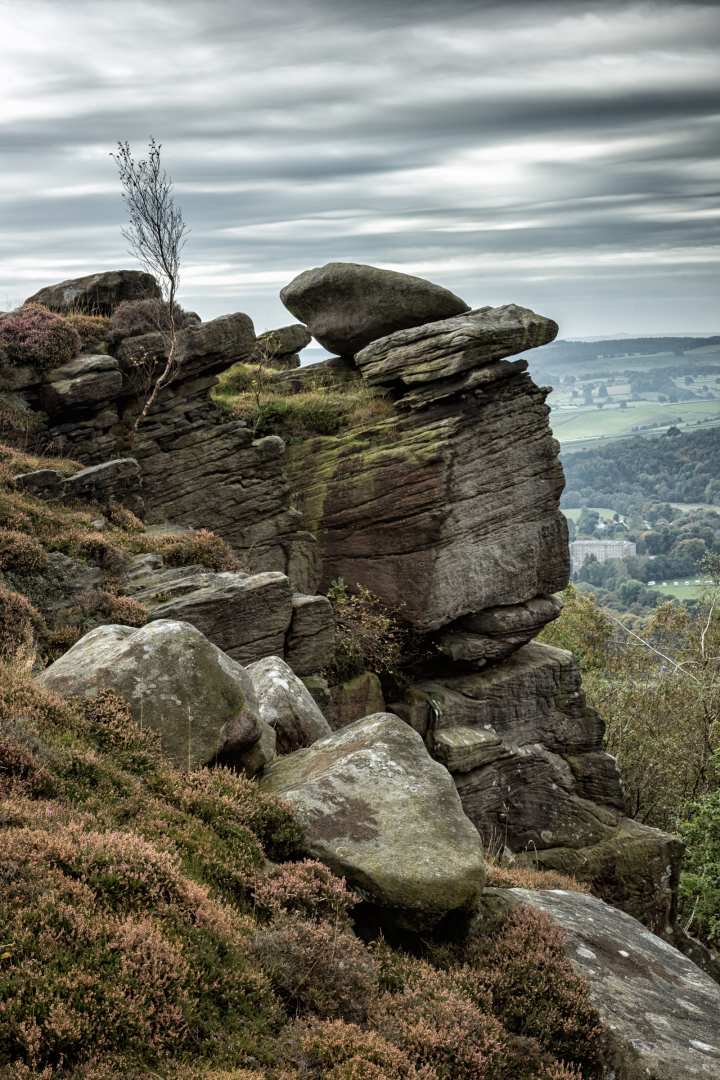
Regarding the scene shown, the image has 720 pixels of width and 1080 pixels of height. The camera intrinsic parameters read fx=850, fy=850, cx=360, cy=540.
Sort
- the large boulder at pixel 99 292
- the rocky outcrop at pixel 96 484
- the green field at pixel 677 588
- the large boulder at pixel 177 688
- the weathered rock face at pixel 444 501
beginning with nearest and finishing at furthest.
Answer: the large boulder at pixel 177 688
the rocky outcrop at pixel 96 484
the weathered rock face at pixel 444 501
the large boulder at pixel 99 292
the green field at pixel 677 588

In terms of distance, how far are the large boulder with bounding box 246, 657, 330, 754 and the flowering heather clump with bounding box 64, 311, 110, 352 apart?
17.0m

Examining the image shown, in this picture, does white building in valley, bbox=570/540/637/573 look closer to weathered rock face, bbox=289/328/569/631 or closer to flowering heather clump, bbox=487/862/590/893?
weathered rock face, bbox=289/328/569/631

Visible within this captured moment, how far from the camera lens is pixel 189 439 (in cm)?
2853

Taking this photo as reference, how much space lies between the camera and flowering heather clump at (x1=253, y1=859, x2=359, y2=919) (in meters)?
9.37

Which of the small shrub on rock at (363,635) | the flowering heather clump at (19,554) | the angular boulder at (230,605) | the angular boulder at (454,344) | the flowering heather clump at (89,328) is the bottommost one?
the small shrub on rock at (363,635)

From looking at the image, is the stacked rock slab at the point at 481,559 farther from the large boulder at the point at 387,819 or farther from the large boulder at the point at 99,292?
the large boulder at the point at 387,819

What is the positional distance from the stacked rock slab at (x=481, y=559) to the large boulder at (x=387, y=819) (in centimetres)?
1636

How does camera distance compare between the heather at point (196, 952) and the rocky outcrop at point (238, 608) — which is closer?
the heather at point (196, 952)

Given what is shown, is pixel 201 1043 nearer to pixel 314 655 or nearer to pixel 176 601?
pixel 176 601

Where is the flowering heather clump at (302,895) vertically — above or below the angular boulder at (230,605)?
below

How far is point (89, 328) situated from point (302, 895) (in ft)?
78.4

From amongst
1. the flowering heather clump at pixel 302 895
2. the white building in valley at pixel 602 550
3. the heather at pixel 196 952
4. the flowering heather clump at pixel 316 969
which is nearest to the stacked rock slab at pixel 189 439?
the heather at pixel 196 952

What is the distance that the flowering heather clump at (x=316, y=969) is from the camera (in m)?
8.17

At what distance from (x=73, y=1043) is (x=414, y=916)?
460cm
